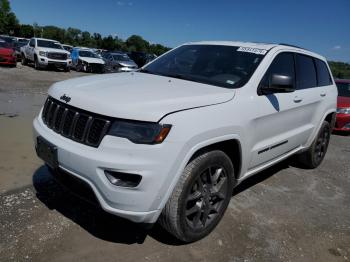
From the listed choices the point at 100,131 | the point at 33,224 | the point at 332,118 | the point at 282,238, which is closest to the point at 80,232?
the point at 33,224

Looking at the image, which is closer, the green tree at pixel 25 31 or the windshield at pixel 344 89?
the windshield at pixel 344 89

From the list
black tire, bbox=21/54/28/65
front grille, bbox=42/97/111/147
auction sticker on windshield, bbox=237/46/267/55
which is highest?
auction sticker on windshield, bbox=237/46/267/55

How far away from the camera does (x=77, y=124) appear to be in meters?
2.85

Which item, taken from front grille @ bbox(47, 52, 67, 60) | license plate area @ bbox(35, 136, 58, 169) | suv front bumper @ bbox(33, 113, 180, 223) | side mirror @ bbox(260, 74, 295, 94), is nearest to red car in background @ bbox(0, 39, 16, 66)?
front grille @ bbox(47, 52, 67, 60)

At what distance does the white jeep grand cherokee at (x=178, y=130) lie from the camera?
2.60m

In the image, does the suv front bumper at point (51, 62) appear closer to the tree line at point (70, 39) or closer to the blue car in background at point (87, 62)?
the blue car in background at point (87, 62)

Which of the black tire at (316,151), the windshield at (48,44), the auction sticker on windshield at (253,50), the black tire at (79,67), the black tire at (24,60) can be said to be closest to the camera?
the auction sticker on windshield at (253,50)

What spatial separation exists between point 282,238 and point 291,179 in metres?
1.94

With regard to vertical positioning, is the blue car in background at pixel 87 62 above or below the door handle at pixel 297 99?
below

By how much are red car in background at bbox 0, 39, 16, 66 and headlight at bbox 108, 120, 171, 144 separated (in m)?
19.0

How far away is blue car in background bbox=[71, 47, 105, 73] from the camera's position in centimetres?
2270

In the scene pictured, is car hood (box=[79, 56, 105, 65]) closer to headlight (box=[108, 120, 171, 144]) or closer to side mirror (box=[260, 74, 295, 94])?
side mirror (box=[260, 74, 295, 94])

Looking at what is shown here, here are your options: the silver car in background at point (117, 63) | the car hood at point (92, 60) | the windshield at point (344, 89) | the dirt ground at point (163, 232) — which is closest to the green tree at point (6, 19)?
the car hood at point (92, 60)

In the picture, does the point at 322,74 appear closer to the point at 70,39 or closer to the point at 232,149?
the point at 232,149
